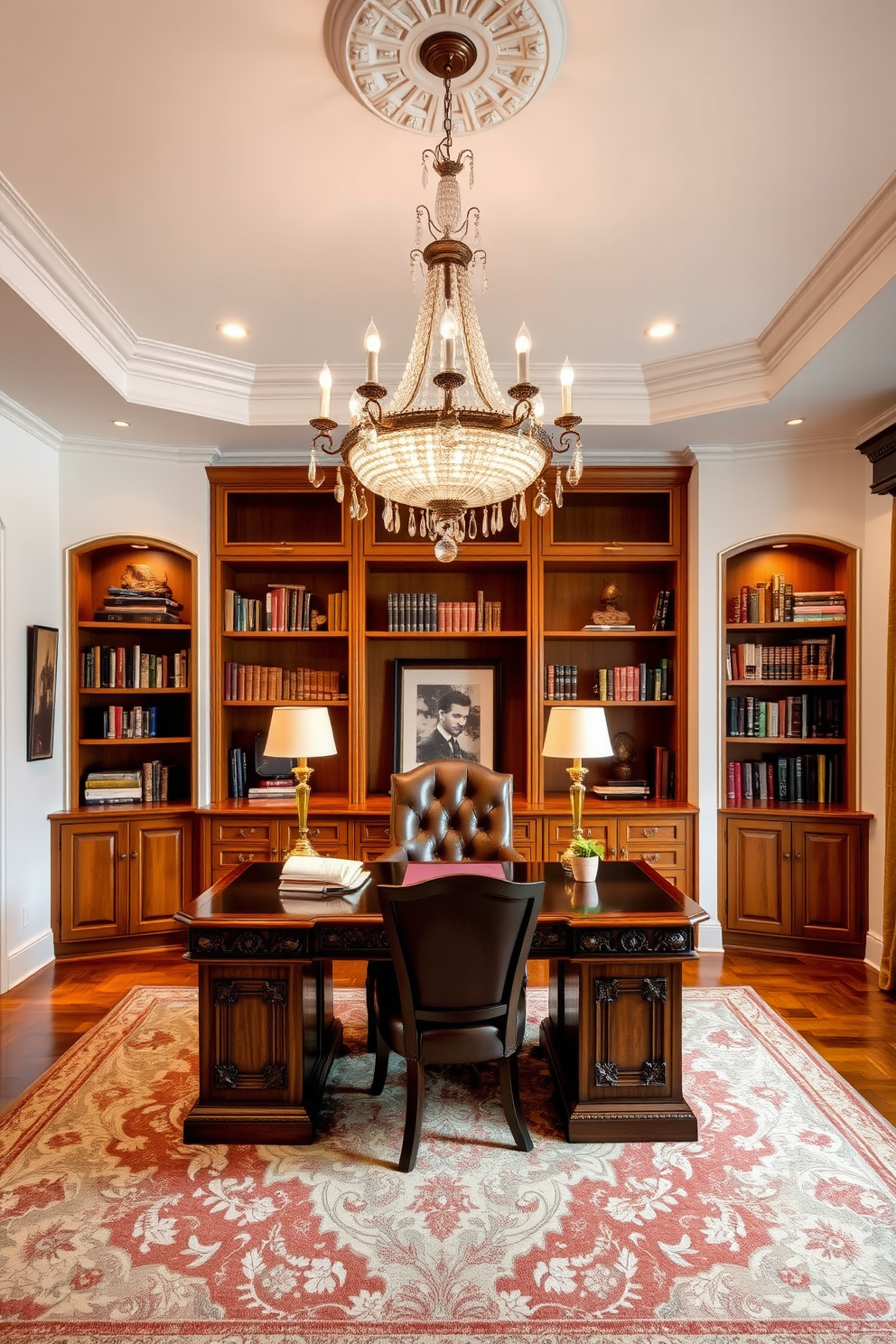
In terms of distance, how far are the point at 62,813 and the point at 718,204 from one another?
14.1 feet

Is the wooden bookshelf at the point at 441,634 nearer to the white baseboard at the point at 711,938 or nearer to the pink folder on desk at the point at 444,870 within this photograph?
the white baseboard at the point at 711,938

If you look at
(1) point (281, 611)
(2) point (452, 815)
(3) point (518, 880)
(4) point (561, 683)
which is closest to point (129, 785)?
(1) point (281, 611)

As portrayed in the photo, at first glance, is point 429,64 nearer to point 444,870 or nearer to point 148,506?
point 444,870

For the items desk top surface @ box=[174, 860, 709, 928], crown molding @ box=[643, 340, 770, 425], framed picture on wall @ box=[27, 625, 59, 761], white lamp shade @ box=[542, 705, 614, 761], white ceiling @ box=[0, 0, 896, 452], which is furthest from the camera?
framed picture on wall @ box=[27, 625, 59, 761]

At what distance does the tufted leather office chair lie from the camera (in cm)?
344

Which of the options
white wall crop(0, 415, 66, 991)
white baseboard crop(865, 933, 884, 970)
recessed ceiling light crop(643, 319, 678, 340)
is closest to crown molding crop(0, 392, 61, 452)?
white wall crop(0, 415, 66, 991)

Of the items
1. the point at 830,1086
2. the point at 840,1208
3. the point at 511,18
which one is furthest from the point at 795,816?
the point at 511,18

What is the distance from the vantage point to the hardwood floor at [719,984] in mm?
3123

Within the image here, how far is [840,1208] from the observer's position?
7.32 feet

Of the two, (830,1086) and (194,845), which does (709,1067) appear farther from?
(194,845)

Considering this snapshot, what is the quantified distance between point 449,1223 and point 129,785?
3.26m

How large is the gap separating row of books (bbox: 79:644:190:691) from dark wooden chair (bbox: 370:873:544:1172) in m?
2.90

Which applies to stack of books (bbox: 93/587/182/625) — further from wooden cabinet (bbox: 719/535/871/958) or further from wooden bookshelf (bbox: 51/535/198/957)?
wooden cabinet (bbox: 719/535/871/958)

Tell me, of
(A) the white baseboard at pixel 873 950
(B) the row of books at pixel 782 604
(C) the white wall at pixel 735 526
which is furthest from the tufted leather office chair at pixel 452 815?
(A) the white baseboard at pixel 873 950
